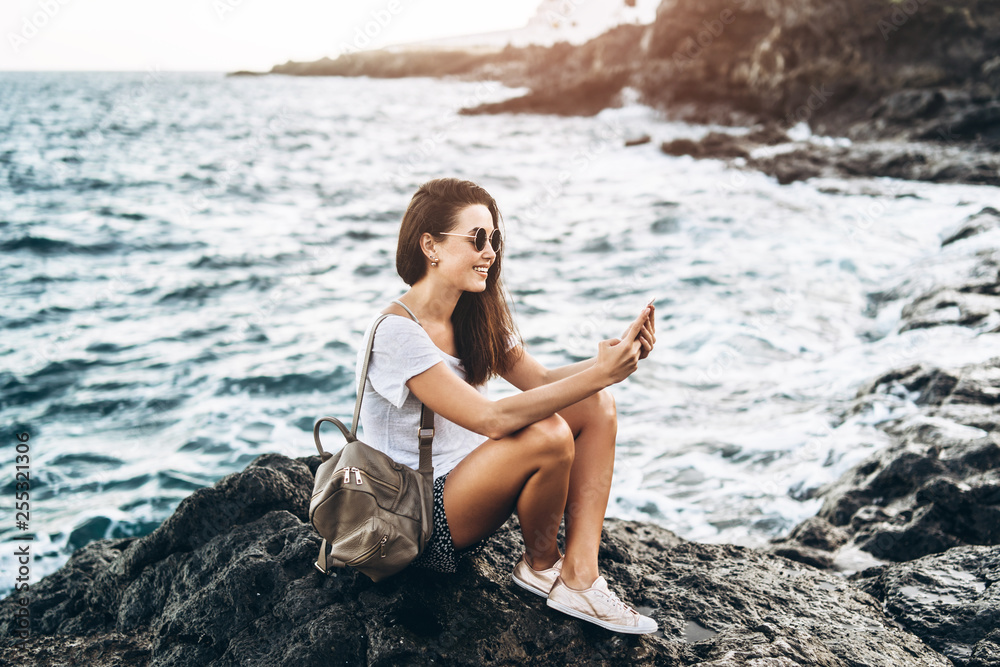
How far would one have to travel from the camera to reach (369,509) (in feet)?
7.38

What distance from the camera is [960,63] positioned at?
2081 centimetres

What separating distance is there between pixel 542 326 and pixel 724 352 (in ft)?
7.65

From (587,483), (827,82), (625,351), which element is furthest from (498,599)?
(827,82)

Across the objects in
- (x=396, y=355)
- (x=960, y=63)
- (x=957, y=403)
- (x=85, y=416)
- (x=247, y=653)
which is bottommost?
(x=85, y=416)

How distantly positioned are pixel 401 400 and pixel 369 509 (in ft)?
1.29

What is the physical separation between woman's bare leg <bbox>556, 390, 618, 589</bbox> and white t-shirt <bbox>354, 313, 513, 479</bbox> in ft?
1.43

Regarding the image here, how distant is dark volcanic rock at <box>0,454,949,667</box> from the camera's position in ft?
7.71

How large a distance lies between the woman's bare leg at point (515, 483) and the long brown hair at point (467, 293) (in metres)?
0.49

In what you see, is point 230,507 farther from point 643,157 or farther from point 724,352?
point 643,157

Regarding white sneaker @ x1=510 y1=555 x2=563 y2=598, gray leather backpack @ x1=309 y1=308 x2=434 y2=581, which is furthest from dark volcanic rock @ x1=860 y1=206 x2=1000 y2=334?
gray leather backpack @ x1=309 y1=308 x2=434 y2=581

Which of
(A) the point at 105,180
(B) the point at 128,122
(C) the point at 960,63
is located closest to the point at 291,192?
(A) the point at 105,180

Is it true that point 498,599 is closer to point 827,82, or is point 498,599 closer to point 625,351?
point 625,351

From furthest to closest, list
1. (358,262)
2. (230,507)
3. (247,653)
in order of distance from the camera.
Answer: (358,262), (230,507), (247,653)

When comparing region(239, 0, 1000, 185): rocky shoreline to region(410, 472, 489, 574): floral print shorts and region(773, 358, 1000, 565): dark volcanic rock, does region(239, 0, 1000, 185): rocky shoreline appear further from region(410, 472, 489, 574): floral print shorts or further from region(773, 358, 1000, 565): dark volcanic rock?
region(410, 472, 489, 574): floral print shorts
